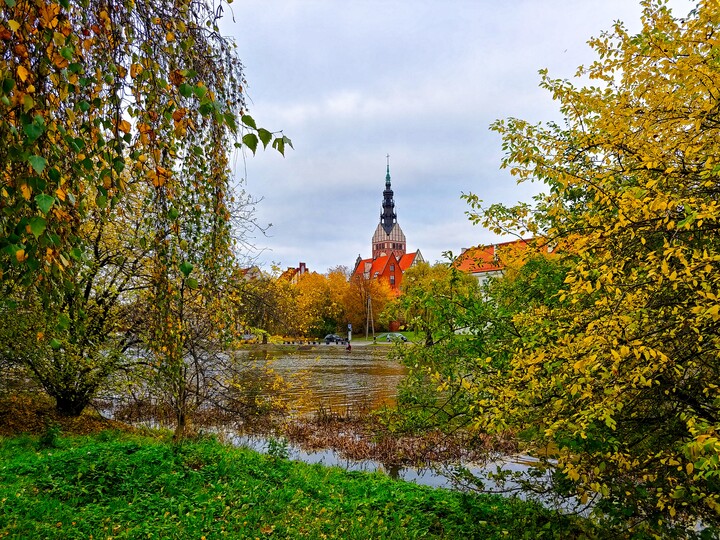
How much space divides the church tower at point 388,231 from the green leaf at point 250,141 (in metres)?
98.5

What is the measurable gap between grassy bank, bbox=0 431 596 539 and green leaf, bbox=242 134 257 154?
4.03m

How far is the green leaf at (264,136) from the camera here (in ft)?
5.26

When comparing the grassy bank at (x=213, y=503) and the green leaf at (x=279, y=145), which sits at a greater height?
the green leaf at (x=279, y=145)

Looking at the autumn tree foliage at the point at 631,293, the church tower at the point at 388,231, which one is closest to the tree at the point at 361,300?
the church tower at the point at 388,231

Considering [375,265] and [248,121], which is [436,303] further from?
[375,265]

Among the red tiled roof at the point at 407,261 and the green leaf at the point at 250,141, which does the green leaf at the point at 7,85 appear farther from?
the red tiled roof at the point at 407,261

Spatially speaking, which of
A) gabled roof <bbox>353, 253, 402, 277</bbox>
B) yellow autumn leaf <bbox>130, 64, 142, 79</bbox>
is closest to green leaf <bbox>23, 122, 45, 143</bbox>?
yellow autumn leaf <bbox>130, 64, 142, 79</bbox>

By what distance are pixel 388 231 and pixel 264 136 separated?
102020 millimetres

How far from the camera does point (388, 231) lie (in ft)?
338

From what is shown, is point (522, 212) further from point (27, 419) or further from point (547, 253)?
point (27, 419)

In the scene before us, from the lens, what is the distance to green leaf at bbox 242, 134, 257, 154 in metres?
1.58

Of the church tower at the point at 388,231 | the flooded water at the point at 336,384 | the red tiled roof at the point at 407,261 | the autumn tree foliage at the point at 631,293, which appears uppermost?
the church tower at the point at 388,231

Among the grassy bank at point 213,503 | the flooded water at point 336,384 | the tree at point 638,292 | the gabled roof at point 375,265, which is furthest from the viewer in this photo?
the gabled roof at point 375,265

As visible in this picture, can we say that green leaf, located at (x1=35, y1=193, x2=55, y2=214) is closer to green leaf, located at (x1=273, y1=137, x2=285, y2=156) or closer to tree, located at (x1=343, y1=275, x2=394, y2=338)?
green leaf, located at (x1=273, y1=137, x2=285, y2=156)
